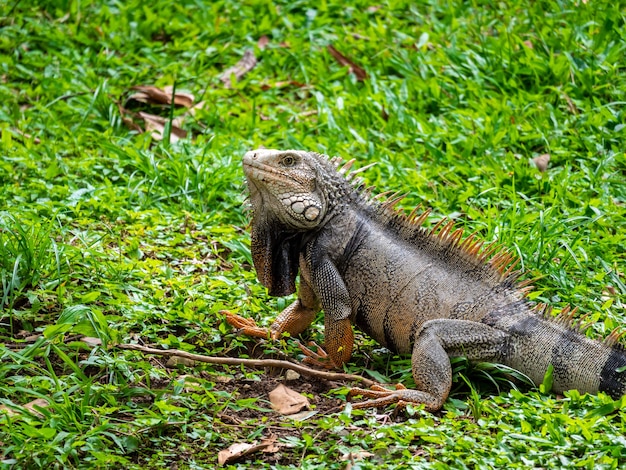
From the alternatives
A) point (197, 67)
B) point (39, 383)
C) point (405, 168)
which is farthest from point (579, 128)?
point (39, 383)

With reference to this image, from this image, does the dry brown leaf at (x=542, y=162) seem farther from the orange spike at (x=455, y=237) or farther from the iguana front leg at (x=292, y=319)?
the iguana front leg at (x=292, y=319)

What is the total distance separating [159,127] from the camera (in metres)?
9.05

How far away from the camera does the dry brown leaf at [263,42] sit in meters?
10.4

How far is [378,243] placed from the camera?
19.5ft

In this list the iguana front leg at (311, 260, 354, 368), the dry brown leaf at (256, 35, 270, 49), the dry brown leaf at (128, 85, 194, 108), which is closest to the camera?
the iguana front leg at (311, 260, 354, 368)

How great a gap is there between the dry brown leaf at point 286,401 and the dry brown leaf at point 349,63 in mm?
5065

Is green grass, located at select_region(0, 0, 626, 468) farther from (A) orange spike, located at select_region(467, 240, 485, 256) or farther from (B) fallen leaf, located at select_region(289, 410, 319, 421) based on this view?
(A) orange spike, located at select_region(467, 240, 485, 256)

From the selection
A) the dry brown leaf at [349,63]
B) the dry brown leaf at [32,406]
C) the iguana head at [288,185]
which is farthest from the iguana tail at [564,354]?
the dry brown leaf at [349,63]

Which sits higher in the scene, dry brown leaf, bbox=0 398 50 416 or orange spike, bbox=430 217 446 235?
orange spike, bbox=430 217 446 235

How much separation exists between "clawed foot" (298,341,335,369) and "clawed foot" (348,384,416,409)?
17.9 inches

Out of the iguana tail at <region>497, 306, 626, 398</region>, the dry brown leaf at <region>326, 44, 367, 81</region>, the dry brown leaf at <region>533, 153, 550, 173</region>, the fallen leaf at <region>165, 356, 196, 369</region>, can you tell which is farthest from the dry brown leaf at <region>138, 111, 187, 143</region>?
the iguana tail at <region>497, 306, 626, 398</region>

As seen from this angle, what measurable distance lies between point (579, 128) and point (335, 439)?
15.8ft

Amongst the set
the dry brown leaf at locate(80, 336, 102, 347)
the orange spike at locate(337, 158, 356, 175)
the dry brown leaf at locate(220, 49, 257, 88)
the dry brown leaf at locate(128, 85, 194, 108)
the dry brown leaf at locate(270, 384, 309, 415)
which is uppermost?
the orange spike at locate(337, 158, 356, 175)

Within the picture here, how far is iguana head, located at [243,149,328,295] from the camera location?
19.1 feet
